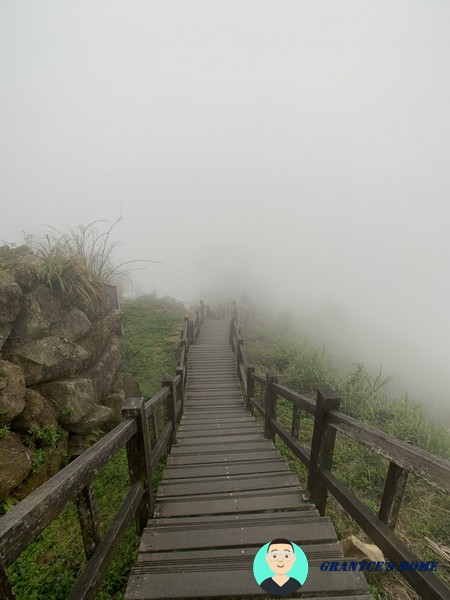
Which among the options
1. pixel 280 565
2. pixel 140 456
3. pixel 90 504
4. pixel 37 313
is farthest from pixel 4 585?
pixel 37 313

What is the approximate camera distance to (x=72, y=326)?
552 centimetres

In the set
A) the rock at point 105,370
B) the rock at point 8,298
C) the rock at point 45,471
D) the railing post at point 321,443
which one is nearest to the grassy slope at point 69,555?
the rock at point 45,471

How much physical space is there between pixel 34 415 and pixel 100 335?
234cm

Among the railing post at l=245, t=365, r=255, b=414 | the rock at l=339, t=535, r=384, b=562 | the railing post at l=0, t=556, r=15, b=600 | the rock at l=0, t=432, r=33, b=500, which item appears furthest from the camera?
the railing post at l=245, t=365, r=255, b=414

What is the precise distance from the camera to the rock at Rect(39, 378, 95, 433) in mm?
4641

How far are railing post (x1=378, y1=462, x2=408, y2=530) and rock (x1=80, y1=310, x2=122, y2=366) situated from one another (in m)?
5.67

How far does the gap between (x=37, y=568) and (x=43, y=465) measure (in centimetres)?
133

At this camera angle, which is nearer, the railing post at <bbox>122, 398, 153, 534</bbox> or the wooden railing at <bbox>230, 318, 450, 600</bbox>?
the wooden railing at <bbox>230, 318, 450, 600</bbox>

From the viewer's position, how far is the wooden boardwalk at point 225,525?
198 cm

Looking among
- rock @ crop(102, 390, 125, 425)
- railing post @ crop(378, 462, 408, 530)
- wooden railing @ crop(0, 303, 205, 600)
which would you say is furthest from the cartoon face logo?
rock @ crop(102, 390, 125, 425)

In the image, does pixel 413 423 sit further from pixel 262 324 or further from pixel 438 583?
pixel 262 324

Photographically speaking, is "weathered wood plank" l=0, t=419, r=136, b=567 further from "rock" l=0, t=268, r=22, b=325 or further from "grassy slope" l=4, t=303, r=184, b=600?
"rock" l=0, t=268, r=22, b=325

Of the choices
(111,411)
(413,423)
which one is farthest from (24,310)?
(413,423)

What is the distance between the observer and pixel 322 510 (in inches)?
110
